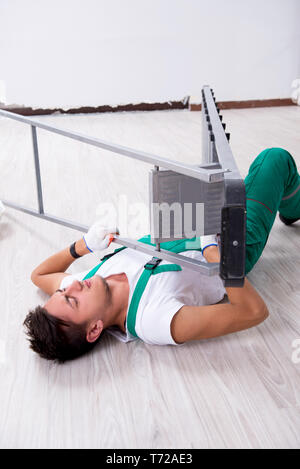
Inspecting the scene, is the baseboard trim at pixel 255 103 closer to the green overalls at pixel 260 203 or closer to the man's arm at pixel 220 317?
the green overalls at pixel 260 203

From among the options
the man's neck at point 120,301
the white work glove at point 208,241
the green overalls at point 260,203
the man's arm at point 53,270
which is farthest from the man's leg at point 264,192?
the man's arm at point 53,270

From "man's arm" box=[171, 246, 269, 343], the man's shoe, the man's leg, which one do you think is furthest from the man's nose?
the man's shoe

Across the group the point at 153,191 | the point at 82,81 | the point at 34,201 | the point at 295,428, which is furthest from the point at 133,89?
the point at 295,428

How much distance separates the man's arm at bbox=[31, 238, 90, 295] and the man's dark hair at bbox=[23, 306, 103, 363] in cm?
28

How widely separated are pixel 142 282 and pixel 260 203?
48 centimetres

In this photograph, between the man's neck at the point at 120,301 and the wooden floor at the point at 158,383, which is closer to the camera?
the wooden floor at the point at 158,383

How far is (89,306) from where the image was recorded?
Answer: 1.17 meters

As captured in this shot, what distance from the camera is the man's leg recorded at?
A: 4.62 feet

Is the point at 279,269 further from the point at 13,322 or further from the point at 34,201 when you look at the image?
the point at 34,201

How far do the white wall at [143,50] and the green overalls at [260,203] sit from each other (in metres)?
3.84

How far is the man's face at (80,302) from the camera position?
45.1 inches

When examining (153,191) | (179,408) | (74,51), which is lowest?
(179,408)

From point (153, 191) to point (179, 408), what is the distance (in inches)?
20.0

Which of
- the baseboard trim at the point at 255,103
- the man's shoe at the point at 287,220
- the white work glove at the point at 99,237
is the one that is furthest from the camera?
the baseboard trim at the point at 255,103
